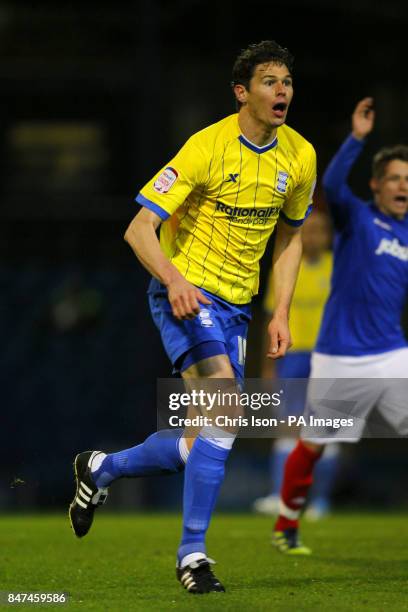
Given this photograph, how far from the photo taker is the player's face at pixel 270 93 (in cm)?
545

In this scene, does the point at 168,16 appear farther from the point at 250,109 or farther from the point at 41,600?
the point at 41,600

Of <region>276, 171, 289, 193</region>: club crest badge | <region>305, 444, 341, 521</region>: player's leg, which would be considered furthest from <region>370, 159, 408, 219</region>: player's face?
<region>305, 444, 341, 521</region>: player's leg

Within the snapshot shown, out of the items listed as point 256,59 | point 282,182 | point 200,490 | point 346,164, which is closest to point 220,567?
point 200,490

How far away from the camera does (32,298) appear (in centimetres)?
1365

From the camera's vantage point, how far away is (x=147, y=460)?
18.6 ft

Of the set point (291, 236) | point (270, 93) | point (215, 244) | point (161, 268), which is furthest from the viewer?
point (291, 236)

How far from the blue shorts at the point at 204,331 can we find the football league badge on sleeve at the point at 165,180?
408 millimetres

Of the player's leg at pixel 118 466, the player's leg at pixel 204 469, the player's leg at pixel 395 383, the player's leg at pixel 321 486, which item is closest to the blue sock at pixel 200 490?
the player's leg at pixel 204 469

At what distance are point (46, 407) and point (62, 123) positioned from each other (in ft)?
12.5

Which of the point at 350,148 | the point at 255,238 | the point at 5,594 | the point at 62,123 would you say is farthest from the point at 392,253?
the point at 62,123

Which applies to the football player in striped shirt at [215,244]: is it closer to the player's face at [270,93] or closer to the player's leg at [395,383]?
the player's face at [270,93]

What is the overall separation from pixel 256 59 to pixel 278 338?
45.2 inches

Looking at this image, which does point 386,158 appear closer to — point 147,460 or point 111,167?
point 147,460

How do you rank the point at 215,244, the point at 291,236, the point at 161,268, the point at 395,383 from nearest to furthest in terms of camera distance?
the point at 161,268, the point at 215,244, the point at 291,236, the point at 395,383
